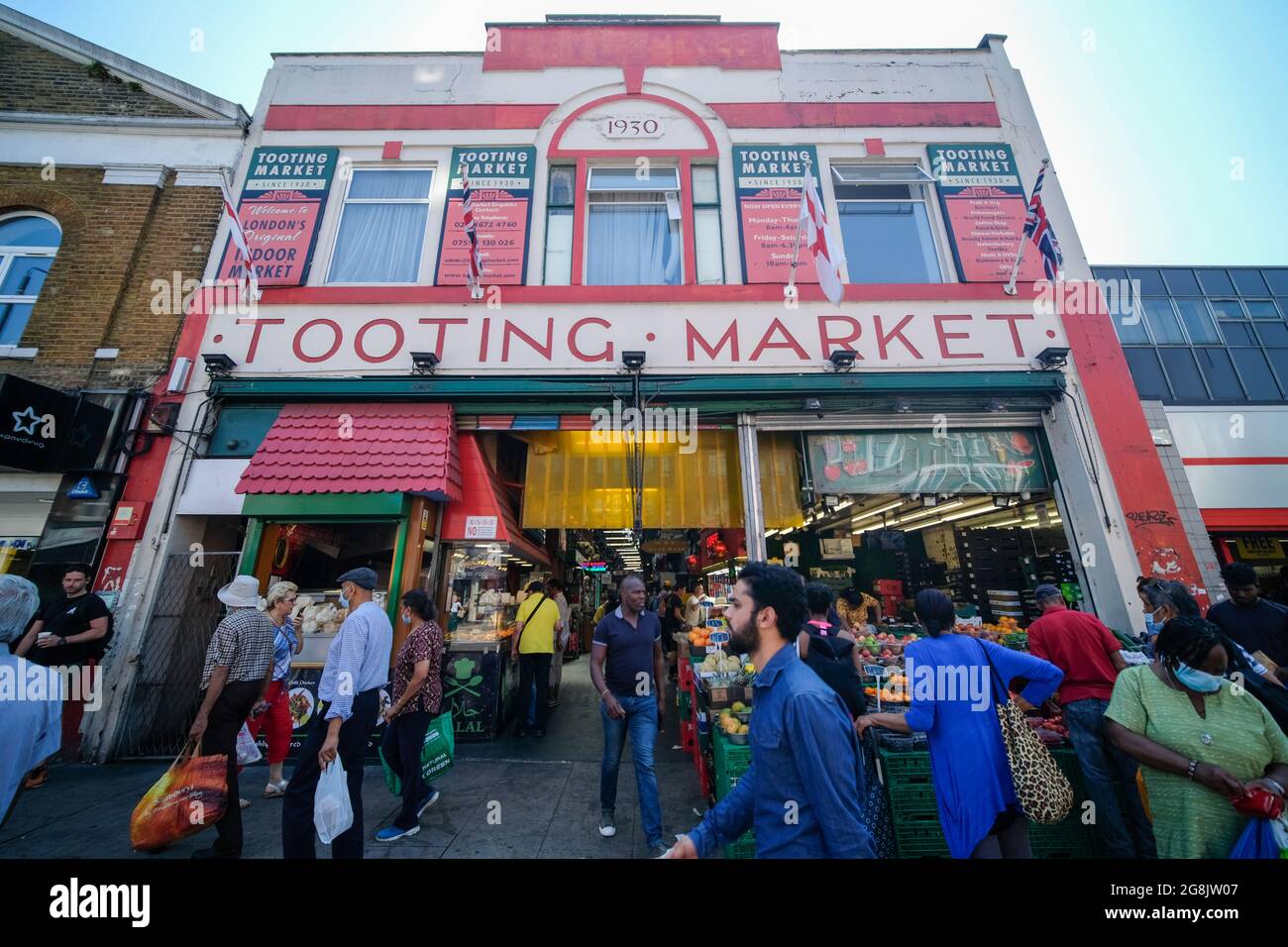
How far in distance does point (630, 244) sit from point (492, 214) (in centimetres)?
242

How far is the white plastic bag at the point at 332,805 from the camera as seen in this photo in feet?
10.2

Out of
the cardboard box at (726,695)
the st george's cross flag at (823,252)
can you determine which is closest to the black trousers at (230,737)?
the cardboard box at (726,695)

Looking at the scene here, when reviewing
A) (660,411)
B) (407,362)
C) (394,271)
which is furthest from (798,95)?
(407,362)

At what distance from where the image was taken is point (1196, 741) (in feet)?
8.32

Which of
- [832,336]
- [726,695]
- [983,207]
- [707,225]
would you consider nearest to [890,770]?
[726,695]

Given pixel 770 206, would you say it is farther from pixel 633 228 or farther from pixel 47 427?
pixel 47 427

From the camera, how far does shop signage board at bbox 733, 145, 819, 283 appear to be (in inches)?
306

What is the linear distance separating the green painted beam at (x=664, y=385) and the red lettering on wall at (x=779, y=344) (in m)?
0.40

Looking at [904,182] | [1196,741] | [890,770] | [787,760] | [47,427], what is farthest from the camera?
[904,182]

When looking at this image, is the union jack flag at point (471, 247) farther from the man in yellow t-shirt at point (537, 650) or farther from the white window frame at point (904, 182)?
the white window frame at point (904, 182)

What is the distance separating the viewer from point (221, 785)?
3.69 metres

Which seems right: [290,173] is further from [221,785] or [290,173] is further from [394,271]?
[221,785]

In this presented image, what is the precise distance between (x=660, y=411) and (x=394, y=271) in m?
5.29

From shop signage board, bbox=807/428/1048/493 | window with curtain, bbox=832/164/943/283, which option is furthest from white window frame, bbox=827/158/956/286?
shop signage board, bbox=807/428/1048/493
